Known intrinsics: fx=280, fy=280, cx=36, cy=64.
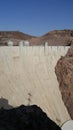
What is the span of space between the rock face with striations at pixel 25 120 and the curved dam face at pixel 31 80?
950 inches

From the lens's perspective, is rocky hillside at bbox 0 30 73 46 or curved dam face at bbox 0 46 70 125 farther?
rocky hillside at bbox 0 30 73 46

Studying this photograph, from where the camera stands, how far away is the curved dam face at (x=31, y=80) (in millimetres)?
32500

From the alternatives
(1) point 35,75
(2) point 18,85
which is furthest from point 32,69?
(2) point 18,85

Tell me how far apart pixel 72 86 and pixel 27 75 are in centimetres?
585

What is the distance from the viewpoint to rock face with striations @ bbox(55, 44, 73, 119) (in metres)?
34.9

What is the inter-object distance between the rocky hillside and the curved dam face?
8.68 metres

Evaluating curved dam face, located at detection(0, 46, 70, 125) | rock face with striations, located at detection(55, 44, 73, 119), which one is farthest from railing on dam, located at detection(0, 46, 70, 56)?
rock face with striations, located at detection(55, 44, 73, 119)

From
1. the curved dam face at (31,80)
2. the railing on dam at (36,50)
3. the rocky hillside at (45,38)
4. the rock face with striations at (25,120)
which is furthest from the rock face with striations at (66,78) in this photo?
the rock face with striations at (25,120)

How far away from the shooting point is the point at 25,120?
683 centimetres

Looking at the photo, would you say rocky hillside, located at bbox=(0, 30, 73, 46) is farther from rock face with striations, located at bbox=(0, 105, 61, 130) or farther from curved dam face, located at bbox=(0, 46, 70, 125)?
rock face with striations, located at bbox=(0, 105, 61, 130)

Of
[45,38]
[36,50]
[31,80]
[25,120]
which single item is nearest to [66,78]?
[31,80]

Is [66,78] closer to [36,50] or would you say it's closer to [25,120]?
[36,50]

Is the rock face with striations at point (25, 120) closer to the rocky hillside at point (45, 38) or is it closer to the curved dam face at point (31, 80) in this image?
the curved dam face at point (31, 80)

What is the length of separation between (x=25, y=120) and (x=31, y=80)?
28.0 m
